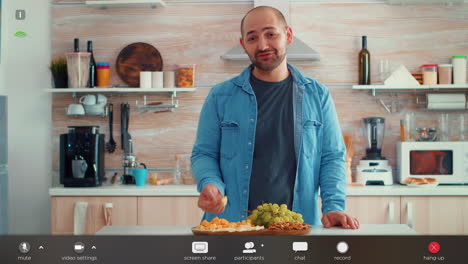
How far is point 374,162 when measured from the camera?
7.88 ft

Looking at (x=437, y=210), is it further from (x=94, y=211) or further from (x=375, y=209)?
(x=94, y=211)

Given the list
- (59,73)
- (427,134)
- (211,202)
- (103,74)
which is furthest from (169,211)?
(211,202)

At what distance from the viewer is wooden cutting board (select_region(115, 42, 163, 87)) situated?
2.59m

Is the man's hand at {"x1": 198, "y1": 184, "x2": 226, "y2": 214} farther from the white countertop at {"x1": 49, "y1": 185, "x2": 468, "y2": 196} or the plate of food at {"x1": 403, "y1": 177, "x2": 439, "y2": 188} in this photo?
the plate of food at {"x1": 403, "y1": 177, "x2": 439, "y2": 188}

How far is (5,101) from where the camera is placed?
2.64m

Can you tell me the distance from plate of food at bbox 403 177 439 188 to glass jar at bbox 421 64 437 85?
1.29 ft

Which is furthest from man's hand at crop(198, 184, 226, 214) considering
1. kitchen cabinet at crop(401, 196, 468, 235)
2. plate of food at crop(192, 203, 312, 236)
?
kitchen cabinet at crop(401, 196, 468, 235)

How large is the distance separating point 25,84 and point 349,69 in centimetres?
143

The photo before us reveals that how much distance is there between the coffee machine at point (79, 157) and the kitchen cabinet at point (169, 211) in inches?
8.9

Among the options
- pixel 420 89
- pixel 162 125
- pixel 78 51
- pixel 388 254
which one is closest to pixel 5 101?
pixel 78 51

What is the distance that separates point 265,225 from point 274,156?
0.34 meters

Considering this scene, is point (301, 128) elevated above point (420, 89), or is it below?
below

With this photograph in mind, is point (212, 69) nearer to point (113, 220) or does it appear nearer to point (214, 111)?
point (113, 220)

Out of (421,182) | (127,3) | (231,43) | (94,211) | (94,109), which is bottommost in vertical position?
(94,211)
